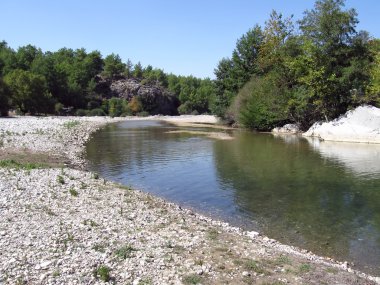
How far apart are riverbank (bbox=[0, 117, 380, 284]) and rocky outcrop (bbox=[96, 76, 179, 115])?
157762mm

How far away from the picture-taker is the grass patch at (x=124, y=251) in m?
11.1

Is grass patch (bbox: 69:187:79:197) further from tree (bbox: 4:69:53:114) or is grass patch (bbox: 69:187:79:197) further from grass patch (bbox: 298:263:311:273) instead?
tree (bbox: 4:69:53:114)

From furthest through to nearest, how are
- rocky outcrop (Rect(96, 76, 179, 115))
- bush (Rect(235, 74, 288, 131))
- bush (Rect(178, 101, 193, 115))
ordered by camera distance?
bush (Rect(178, 101, 193, 115)), rocky outcrop (Rect(96, 76, 179, 115)), bush (Rect(235, 74, 288, 131))

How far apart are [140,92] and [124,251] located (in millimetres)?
167956

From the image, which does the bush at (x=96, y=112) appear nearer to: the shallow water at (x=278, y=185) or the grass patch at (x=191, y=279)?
the shallow water at (x=278, y=185)

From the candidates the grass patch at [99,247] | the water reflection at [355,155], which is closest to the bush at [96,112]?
the water reflection at [355,155]

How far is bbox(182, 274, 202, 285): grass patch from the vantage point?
986cm

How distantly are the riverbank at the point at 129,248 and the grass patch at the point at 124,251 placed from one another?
5 centimetres

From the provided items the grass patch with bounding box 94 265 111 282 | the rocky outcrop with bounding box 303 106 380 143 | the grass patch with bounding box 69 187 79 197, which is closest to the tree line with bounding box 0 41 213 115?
the rocky outcrop with bounding box 303 106 380 143

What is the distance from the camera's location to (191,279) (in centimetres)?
1001

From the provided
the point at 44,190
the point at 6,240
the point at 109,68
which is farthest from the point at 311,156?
the point at 109,68

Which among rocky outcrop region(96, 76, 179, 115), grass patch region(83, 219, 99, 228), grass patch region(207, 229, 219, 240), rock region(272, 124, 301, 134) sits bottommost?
grass patch region(207, 229, 219, 240)

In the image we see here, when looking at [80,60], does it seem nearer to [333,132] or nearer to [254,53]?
[254,53]

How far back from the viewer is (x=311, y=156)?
129 ft
